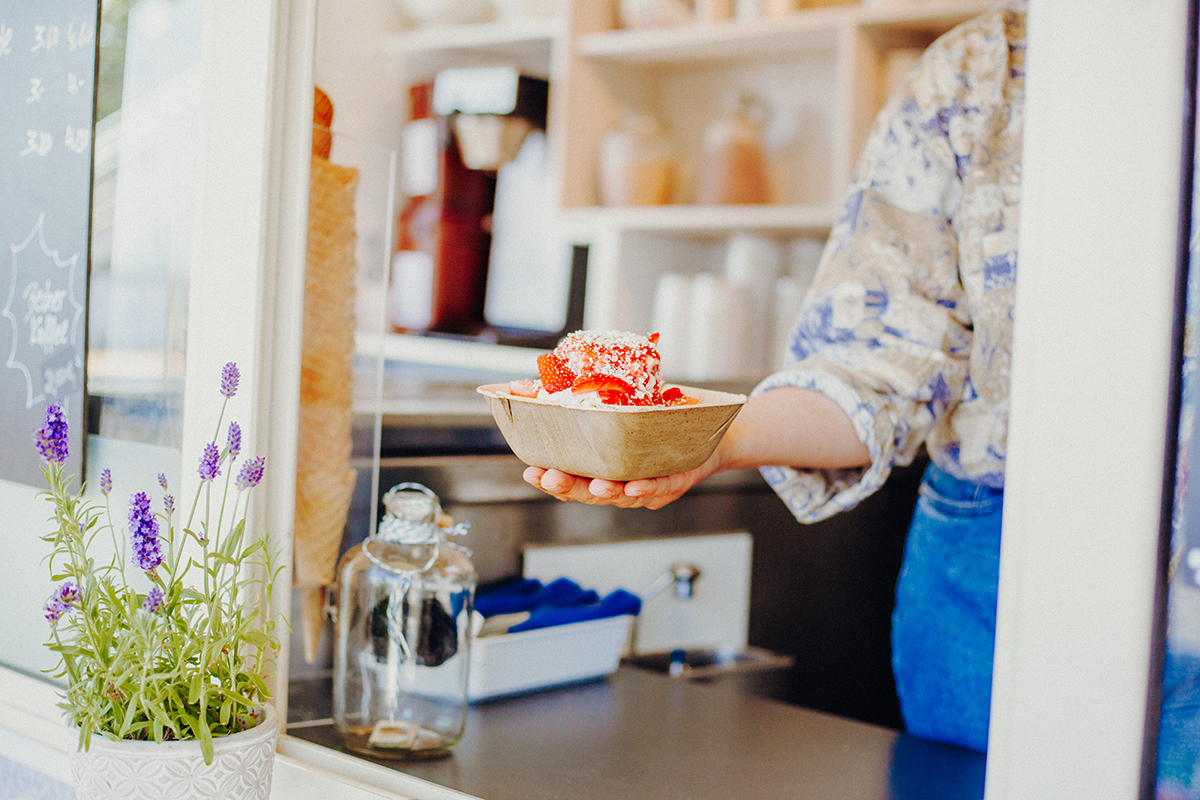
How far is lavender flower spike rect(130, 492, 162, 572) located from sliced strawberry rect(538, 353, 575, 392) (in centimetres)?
24

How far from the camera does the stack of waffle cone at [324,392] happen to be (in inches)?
33.4

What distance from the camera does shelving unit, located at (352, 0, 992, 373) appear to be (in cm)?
199

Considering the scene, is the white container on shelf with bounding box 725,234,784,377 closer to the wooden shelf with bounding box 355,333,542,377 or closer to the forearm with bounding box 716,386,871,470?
the wooden shelf with bounding box 355,333,542,377

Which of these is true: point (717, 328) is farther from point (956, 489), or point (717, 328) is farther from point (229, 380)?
point (229, 380)

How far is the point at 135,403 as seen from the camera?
82 cm

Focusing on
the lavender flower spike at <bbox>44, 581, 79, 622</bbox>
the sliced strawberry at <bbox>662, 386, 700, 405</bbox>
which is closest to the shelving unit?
the sliced strawberry at <bbox>662, 386, 700, 405</bbox>

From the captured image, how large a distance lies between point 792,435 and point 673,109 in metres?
1.68

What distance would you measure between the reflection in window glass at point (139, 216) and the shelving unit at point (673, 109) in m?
1.29

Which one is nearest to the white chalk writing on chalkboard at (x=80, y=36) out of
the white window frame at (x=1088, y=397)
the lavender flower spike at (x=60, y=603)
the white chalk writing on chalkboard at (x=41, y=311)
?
the white chalk writing on chalkboard at (x=41, y=311)

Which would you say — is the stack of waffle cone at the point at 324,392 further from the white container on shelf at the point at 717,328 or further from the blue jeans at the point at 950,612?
the white container on shelf at the point at 717,328

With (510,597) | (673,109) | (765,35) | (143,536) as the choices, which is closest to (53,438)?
(143,536)

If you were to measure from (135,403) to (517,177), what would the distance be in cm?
182

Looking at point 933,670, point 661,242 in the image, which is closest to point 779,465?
point 933,670

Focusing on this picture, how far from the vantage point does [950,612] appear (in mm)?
1119
